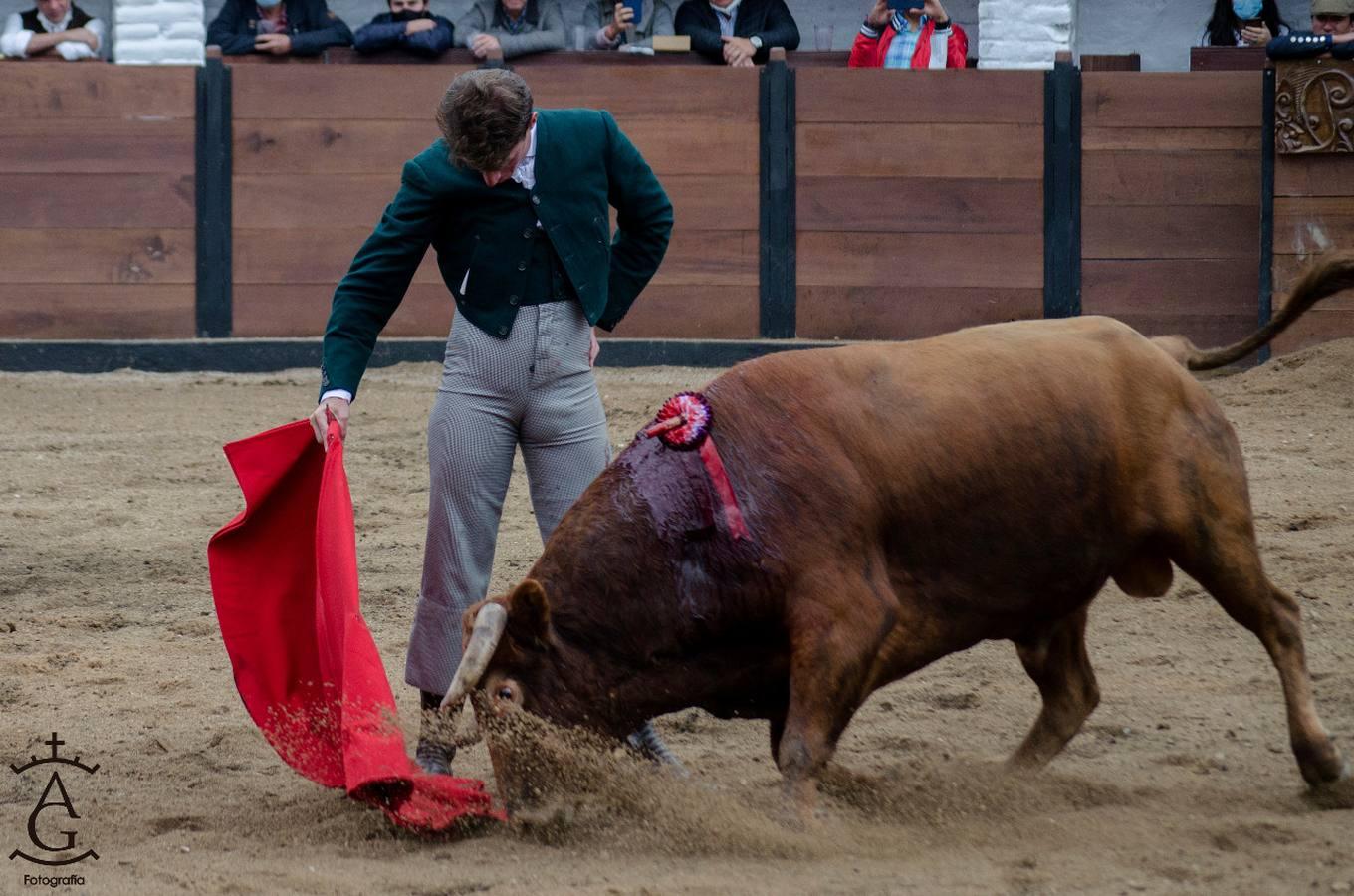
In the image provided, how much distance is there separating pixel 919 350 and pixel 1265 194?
5947 mm

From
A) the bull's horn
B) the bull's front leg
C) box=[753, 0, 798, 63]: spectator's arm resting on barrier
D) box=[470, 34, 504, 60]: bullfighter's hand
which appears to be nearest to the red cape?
the bull's horn

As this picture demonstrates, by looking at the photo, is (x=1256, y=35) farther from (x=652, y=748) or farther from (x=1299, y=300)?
(x=652, y=748)

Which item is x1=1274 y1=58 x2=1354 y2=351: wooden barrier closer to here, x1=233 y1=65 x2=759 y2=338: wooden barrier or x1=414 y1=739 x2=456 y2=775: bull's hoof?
x1=233 y1=65 x2=759 y2=338: wooden barrier

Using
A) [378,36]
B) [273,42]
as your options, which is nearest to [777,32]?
[378,36]

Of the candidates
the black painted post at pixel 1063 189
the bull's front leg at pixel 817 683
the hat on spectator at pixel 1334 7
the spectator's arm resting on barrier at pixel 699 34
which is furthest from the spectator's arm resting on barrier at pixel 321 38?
the bull's front leg at pixel 817 683

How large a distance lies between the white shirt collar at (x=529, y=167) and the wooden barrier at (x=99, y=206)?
19.8 ft

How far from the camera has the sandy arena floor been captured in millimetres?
2918

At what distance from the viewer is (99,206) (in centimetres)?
902

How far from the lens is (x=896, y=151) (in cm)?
895

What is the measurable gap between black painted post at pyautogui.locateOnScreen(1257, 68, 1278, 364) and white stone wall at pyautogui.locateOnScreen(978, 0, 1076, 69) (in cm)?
134

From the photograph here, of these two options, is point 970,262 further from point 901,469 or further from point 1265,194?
point 901,469

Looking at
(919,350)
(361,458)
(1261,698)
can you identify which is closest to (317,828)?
(919,350)

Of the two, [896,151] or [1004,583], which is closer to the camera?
[1004,583]

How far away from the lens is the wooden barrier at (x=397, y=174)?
352 inches
